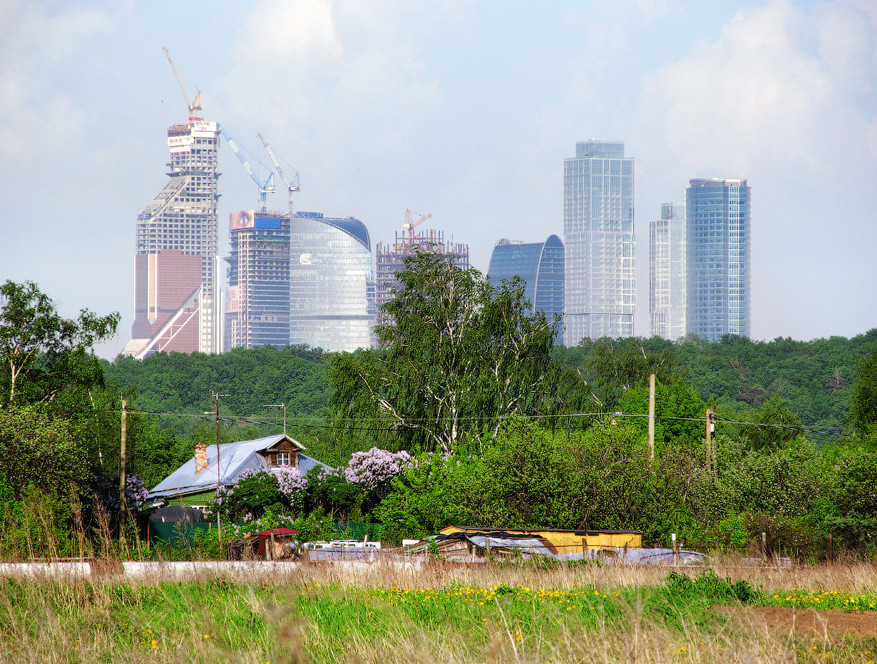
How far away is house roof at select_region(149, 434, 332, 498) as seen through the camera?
50.9 metres

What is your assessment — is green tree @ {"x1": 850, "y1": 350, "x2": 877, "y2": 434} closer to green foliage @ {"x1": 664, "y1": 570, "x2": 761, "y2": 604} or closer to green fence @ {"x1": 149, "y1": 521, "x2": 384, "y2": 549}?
green fence @ {"x1": 149, "y1": 521, "x2": 384, "y2": 549}

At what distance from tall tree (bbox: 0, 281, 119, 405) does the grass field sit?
76.0 feet

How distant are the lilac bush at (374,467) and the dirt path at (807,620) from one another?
3060 centimetres

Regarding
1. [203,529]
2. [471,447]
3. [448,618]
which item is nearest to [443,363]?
[471,447]

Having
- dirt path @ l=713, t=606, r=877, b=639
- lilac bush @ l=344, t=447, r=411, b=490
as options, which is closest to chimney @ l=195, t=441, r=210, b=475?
lilac bush @ l=344, t=447, r=411, b=490

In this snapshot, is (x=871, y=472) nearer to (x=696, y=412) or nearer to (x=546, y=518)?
(x=546, y=518)

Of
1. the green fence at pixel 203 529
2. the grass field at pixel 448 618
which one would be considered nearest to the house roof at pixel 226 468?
the green fence at pixel 203 529

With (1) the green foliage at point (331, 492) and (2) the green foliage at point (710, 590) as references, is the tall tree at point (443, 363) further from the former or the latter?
(2) the green foliage at point (710, 590)

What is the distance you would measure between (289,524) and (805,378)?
10870cm

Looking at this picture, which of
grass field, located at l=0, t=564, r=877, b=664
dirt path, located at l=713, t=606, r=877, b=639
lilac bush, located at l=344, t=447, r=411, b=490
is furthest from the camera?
lilac bush, located at l=344, t=447, r=411, b=490

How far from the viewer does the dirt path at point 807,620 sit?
1088 cm

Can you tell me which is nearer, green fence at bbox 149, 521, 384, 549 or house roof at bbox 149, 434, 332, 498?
green fence at bbox 149, 521, 384, 549

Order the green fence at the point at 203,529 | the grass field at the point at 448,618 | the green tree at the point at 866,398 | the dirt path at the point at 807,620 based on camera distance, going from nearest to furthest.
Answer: the grass field at the point at 448,618, the dirt path at the point at 807,620, the green fence at the point at 203,529, the green tree at the point at 866,398

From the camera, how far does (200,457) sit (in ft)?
181
